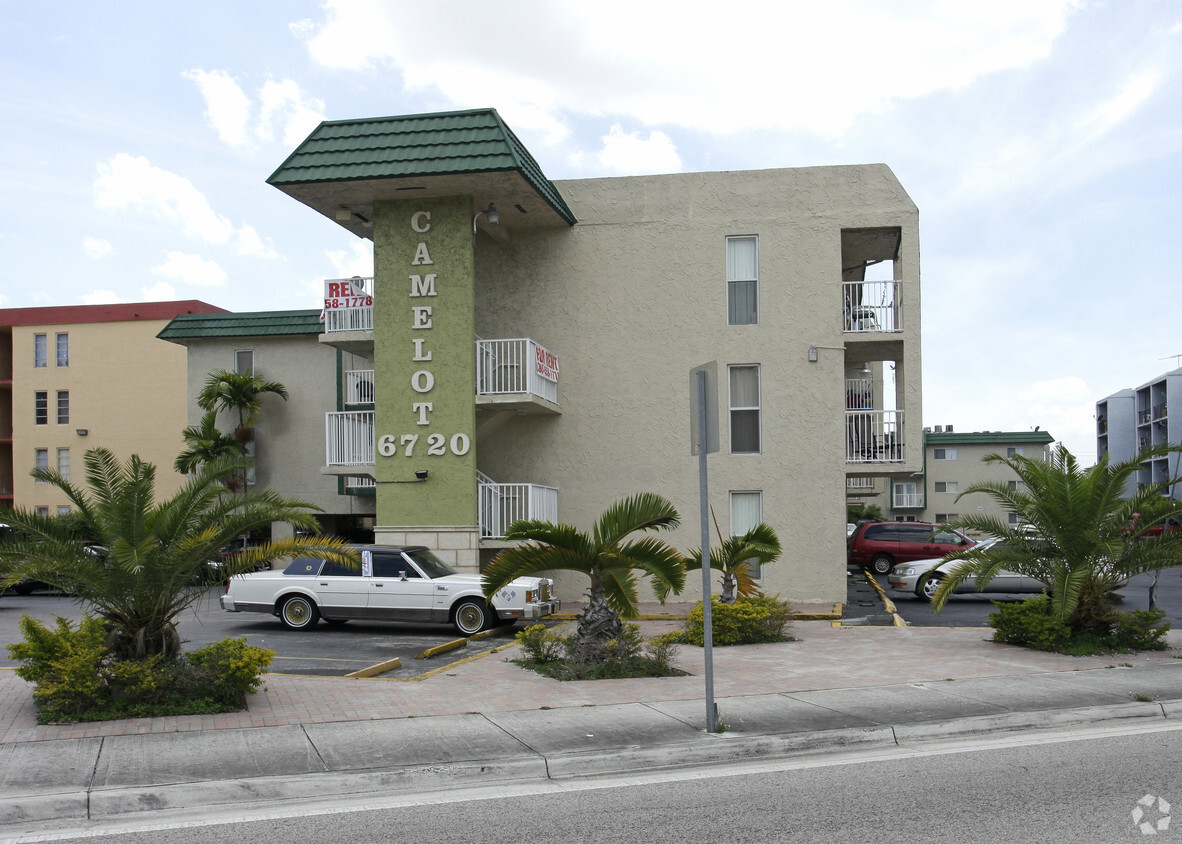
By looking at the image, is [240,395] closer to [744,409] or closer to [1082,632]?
[744,409]

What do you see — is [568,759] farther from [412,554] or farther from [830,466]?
[830,466]

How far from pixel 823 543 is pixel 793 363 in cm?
373

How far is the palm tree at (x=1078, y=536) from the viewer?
13.3 m

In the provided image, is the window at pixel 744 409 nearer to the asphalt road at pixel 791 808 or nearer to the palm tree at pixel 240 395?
the palm tree at pixel 240 395

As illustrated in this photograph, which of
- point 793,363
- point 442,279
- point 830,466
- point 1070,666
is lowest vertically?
point 1070,666

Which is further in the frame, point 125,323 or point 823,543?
point 125,323

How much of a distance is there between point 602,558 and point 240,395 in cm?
1742

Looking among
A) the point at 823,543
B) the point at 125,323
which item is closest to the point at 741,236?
the point at 823,543

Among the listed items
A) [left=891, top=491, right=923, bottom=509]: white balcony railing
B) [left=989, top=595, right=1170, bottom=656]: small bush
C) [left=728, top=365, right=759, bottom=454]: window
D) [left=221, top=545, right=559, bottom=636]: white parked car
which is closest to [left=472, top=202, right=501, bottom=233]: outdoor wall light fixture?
[left=728, top=365, right=759, bottom=454]: window

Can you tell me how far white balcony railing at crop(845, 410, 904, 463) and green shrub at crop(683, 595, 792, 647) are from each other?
6.97 metres

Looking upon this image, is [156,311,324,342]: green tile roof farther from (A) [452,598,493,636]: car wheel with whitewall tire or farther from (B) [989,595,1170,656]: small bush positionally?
(B) [989,595,1170,656]: small bush

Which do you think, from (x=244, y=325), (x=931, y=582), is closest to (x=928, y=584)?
(x=931, y=582)

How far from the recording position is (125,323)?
36781mm
